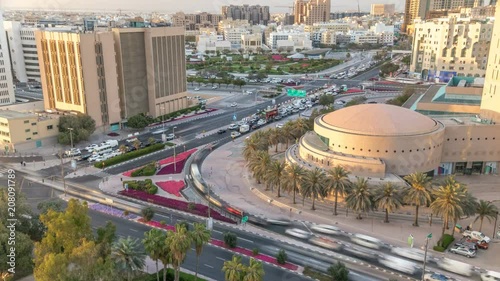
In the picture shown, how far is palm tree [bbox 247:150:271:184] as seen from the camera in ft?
186

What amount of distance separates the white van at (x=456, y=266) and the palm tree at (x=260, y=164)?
24.7m

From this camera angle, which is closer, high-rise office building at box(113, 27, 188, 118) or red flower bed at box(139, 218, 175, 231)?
red flower bed at box(139, 218, 175, 231)

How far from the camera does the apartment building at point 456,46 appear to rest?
468 feet

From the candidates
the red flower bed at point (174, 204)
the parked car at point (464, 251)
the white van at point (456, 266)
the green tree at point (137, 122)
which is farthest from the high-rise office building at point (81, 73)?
the parked car at point (464, 251)

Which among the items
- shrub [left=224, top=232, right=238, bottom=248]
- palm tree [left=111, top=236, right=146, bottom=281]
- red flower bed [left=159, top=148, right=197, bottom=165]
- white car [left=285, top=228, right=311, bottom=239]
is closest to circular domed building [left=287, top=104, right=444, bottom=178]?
white car [left=285, top=228, right=311, bottom=239]

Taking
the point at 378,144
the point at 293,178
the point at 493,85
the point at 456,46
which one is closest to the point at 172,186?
the point at 293,178

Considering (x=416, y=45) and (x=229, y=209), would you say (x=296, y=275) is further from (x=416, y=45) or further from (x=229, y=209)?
(x=416, y=45)

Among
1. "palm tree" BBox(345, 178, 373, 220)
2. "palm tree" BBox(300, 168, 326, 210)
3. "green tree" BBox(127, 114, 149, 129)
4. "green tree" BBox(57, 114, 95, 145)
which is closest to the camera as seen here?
"palm tree" BBox(345, 178, 373, 220)

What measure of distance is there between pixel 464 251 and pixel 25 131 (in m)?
75.7

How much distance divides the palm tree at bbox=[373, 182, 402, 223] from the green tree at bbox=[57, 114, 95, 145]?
58.7 m

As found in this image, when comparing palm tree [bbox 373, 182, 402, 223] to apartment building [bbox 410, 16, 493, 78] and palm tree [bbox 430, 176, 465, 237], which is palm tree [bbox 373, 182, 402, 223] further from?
apartment building [bbox 410, 16, 493, 78]

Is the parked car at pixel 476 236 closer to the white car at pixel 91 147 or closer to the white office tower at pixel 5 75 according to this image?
the white car at pixel 91 147

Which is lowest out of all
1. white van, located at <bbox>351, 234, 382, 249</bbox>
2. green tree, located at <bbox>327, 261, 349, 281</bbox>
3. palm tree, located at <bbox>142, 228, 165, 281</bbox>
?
white van, located at <bbox>351, 234, 382, 249</bbox>

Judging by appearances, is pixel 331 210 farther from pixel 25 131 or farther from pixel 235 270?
pixel 25 131
